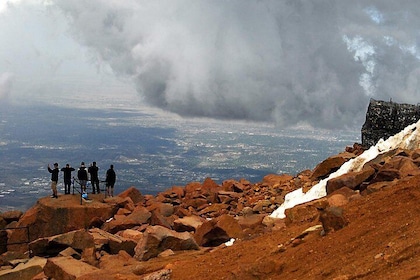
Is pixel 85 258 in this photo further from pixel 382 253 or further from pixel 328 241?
pixel 382 253

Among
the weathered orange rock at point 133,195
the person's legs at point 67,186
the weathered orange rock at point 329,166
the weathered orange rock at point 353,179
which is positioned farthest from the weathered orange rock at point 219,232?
the weathered orange rock at point 133,195

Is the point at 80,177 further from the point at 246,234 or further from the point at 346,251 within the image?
the point at 346,251

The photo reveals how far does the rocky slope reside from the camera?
855 cm

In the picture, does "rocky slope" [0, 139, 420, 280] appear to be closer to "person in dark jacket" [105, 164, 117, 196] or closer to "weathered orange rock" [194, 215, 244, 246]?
"weathered orange rock" [194, 215, 244, 246]

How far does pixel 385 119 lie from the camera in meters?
25.3

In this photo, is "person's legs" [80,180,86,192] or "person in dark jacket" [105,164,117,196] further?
"person in dark jacket" [105,164,117,196]

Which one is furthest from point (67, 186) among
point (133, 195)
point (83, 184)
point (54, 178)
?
→ point (133, 195)

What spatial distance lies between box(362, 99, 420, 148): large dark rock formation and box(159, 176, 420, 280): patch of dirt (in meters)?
14.1

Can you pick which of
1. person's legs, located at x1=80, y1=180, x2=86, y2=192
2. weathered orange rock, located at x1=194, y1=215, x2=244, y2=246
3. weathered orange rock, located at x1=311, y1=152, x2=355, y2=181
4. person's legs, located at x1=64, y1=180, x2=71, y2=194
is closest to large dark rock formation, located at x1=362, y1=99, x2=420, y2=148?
weathered orange rock, located at x1=311, y1=152, x2=355, y2=181

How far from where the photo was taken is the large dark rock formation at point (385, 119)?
Answer: 24625 mm

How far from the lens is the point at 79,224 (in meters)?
22.1

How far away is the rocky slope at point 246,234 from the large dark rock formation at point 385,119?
1.07m

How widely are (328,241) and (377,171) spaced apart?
5.75 m

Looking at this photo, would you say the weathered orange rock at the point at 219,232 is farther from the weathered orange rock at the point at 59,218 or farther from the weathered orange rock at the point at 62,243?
the weathered orange rock at the point at 59,218
